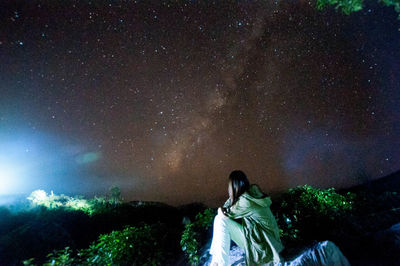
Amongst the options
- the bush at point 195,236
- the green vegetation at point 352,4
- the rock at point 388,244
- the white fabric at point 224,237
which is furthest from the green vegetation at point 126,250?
the green vegetation at point 352,4

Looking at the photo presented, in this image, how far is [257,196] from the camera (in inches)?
134

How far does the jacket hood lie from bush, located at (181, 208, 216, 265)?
2.58 metres

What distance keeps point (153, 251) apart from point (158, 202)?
17322mm

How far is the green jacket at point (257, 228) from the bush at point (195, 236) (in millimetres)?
2186

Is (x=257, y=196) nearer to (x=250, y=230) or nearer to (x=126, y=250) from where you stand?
(x=250, y=230)

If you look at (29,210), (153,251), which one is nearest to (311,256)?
(153,251)

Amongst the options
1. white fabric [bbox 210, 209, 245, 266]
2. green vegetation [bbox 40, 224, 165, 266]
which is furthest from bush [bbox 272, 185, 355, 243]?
green vegetation [bbox 40, 224, 165, 266]

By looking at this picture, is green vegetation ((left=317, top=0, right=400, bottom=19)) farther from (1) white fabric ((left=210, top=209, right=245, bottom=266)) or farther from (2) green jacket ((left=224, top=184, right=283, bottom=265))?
(1) white fabric ((left=210, top=209, right=245, bottom=266))

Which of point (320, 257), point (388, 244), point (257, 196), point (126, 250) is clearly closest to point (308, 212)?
point (388, 244)

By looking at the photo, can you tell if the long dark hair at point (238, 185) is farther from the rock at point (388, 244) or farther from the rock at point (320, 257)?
the rock at point (388, 244)

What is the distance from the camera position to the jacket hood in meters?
3.28

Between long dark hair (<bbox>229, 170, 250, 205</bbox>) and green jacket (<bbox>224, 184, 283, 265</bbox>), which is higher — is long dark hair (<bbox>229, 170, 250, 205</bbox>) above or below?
above

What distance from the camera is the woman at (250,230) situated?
3.19 meters

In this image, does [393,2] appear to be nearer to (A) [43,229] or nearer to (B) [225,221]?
(B) [225,221]
